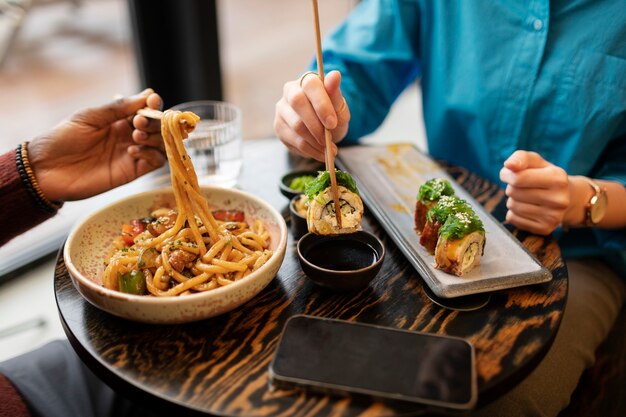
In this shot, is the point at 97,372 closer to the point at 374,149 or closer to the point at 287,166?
the point at 287,166

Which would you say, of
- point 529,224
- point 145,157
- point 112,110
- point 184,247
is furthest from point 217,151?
point 529,224

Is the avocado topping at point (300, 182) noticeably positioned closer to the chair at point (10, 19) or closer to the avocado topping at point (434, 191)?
the avocado topping at point (434, 191)

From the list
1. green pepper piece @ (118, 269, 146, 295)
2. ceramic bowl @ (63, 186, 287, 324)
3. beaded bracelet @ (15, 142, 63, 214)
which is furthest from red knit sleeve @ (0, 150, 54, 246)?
green pepper piece @ (118, 269, 146, 295)

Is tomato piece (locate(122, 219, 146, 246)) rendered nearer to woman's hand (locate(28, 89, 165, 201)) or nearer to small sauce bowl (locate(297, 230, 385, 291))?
woman's hand (locate(28, 89, 165, 201))

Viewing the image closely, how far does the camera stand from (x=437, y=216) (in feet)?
4.77

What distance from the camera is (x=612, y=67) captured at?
179 centimetres

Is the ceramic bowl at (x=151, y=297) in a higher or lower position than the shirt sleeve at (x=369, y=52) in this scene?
lower

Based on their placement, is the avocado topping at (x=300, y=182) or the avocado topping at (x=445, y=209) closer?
the avocado topping at (x=445, y=209)

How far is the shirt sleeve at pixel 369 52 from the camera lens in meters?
2.15

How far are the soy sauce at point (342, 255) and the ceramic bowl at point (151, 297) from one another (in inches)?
4.0

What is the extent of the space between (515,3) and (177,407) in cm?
169

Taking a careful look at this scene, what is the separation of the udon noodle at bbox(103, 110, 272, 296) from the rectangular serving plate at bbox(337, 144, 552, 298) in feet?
1.31

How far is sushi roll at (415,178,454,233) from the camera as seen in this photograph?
1.56 metres

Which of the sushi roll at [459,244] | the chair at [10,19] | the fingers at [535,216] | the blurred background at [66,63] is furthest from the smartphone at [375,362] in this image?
the chair at [10,19]
